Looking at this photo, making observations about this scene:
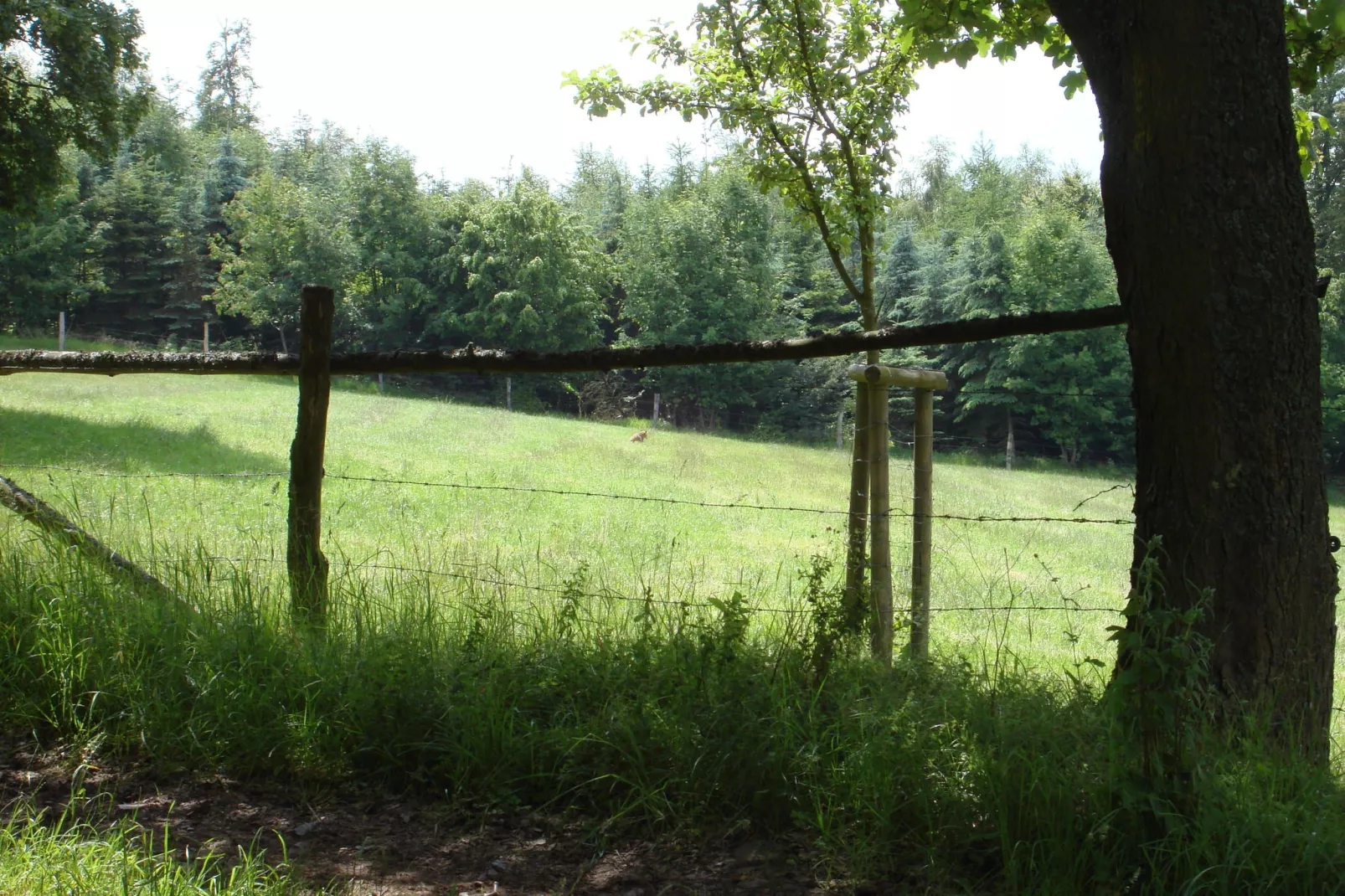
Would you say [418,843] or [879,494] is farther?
[879,494]

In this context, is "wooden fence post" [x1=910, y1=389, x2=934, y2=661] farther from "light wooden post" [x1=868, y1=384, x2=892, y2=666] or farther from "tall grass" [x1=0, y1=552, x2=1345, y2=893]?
"tall grass" [x1=0, y1=552, x2=1345, y2=893]

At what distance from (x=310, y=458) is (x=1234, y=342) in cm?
380

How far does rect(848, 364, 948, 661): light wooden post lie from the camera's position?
4.75m

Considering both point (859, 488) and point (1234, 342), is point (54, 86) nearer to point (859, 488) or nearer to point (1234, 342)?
point (859, 488)

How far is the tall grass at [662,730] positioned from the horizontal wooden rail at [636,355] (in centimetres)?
105

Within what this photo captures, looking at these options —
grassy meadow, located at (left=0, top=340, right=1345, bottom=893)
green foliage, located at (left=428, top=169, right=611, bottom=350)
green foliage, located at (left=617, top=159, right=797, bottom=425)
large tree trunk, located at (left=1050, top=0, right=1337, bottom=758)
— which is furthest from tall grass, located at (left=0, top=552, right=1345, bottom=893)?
green foliage, located at (left=428, top=169, right=611, bottom=350)

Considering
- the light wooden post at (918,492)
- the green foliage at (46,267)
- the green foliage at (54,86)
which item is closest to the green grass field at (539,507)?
the light wooden post at (918,492)

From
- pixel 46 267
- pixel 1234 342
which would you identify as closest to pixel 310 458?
Answer: pixel 1234 342

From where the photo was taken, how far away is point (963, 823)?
10.2 feet

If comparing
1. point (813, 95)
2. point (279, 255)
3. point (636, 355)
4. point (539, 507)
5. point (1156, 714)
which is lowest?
point (539, 507)

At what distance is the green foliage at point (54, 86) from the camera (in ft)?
65.4

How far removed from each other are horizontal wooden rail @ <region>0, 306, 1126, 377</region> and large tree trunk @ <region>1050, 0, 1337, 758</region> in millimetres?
398

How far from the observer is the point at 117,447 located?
2050cm

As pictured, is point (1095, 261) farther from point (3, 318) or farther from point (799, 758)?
point (3, 318)
